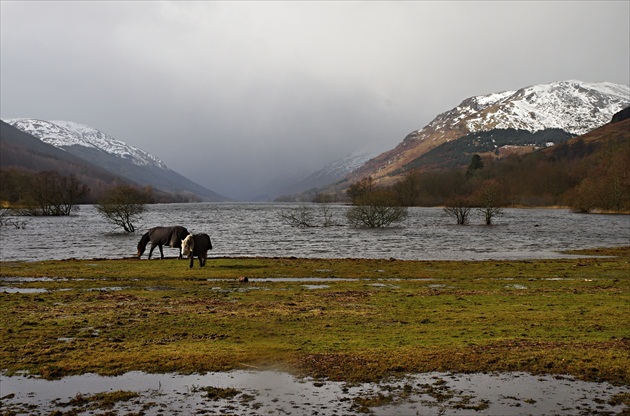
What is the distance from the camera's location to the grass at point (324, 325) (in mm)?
13656

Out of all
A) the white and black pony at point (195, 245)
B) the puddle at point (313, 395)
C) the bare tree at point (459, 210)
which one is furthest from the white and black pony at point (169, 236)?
the bare tree at point (459, 210)

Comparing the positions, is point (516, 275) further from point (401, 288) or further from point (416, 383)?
point (416, 383)

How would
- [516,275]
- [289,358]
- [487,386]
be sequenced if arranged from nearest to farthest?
[487,386] < [289,358] < [516,275]

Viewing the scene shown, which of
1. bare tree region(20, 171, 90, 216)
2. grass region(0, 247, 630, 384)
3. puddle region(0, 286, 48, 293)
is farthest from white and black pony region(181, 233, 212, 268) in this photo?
bare tree region(20, 171, 90, 216)

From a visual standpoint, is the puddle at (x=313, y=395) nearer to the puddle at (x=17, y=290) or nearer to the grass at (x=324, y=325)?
the grass at (x=324, y=325)

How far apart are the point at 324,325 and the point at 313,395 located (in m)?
6.75

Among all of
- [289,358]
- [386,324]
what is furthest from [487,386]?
[386,324]

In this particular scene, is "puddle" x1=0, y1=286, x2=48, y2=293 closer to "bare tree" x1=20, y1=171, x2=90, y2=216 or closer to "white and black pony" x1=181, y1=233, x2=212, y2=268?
"white and black pony" x1=181, y1=233, x2=212, y2=268

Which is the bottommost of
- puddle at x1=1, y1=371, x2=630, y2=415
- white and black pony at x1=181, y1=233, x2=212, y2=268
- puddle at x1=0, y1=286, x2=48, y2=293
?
puddle at x1=0, y1=286, x2=48, y2=293

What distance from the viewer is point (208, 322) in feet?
61.4

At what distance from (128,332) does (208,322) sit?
2.74 m

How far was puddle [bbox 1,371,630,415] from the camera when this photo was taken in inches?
421

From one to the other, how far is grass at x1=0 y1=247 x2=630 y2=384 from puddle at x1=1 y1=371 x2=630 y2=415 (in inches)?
23.7

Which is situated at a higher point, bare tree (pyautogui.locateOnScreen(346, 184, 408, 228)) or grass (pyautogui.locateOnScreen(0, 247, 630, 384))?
bare tree (pyautogui.locateOnScreen(346, 184, 408, 228))
